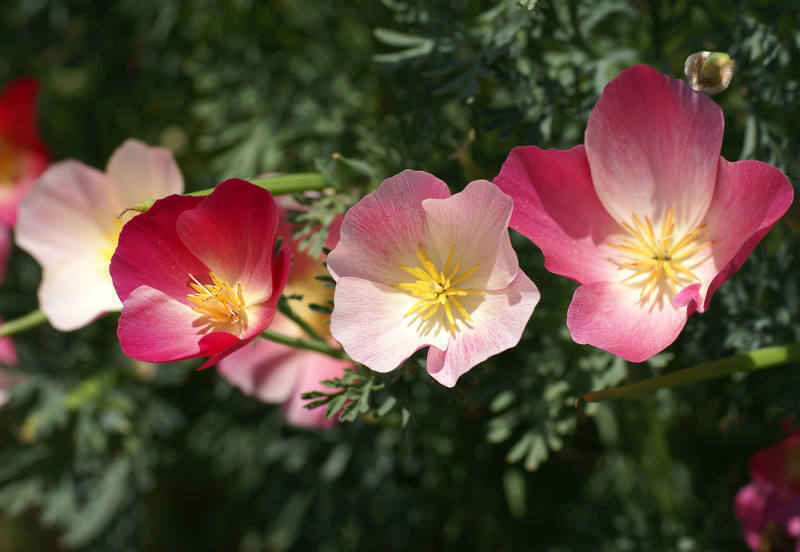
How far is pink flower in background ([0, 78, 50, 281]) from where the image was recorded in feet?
3.43

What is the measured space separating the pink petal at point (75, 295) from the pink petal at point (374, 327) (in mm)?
213

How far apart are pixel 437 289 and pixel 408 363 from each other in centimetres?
7

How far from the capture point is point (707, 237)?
0.55 metres

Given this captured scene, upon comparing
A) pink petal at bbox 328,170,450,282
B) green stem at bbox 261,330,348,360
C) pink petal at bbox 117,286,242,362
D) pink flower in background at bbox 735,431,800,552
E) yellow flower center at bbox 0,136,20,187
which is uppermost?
pink petal at bbox 328,170,450,282

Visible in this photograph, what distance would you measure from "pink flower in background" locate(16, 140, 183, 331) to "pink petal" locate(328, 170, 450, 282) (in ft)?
0.69

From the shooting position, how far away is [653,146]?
22.0 inches

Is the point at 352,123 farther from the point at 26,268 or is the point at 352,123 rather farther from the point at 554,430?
the point at 26,268

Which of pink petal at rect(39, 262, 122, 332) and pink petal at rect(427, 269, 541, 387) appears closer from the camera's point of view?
pink petal at rect(427, 269, 541, 387)

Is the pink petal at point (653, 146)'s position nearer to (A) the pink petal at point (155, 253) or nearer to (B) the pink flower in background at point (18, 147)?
(A) the pink petal at point (155, 253)

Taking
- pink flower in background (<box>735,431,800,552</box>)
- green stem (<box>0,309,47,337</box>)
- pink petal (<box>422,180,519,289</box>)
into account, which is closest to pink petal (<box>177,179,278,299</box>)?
pink petal (<box>422,180,519,289</box>)

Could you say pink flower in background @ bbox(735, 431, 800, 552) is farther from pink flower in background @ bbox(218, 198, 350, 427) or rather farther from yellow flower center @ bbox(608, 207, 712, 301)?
pink flower in background @ bbox(218, 198, 350, 427)

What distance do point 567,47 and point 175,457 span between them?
769mm

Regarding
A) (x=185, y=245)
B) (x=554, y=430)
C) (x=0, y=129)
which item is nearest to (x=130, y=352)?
(x=185, y=245)

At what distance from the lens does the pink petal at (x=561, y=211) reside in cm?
54
